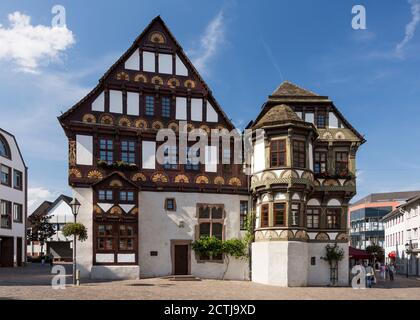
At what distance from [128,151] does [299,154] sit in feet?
35.3

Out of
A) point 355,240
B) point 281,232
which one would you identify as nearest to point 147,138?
point 281,232

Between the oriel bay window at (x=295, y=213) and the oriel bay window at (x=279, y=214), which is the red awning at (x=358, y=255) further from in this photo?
the oriel bay window at (x=279, y=214)

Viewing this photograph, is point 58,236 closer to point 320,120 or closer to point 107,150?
point 107,150

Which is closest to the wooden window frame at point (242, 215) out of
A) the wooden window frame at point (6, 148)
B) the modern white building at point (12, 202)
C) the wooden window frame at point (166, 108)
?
the wooden window frame at point (166, 108)

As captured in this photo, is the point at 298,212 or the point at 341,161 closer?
the point at 298,212

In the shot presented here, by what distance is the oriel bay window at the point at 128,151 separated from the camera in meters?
30.9

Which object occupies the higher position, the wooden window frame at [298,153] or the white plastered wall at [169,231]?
the wooden window frame at [298,153]

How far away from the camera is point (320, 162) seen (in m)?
32.6

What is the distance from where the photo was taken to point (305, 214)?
98.7ft

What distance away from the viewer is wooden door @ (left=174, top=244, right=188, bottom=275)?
103 ft

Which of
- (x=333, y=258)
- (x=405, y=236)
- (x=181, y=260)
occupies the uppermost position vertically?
(x=333, y=258)

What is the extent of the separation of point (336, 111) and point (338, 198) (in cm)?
597

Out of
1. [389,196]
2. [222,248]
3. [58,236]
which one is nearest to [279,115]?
[222,248]
